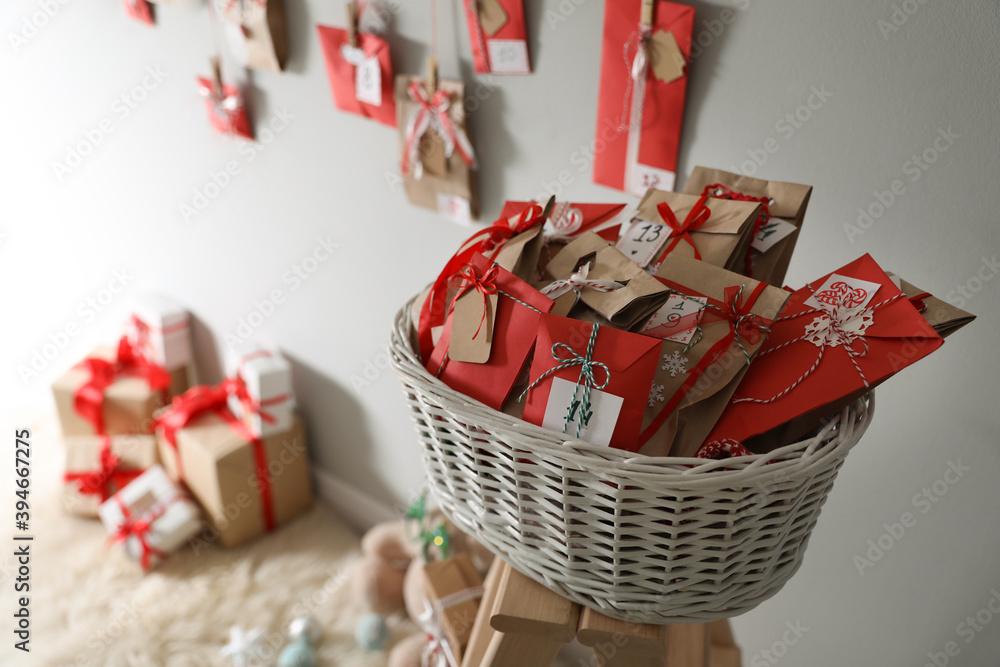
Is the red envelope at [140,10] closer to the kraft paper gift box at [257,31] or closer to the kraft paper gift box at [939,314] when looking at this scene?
the kraft paper gift box at [257,31]

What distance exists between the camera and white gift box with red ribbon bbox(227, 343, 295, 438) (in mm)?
1653

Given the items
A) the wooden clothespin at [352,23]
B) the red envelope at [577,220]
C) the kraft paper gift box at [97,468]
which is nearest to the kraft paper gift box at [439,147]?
the wooden clothespin at [352,23]

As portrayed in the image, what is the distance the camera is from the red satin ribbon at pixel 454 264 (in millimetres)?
763

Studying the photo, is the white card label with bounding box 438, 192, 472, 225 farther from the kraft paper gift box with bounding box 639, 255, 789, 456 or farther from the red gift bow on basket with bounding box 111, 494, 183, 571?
the red gift bow on basket with bounding box 111, 494, 183, 571

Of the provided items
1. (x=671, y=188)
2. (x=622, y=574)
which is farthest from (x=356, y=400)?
(x=622, y=574)

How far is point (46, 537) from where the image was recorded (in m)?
1.77

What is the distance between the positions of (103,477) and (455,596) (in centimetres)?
118

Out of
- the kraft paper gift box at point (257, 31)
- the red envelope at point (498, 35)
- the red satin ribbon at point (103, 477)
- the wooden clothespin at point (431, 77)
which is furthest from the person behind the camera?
the red satin ribbon at point (103, 477)

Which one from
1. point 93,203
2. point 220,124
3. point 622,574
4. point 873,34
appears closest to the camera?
point 622,574

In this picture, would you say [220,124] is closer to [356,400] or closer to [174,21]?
[174,21]

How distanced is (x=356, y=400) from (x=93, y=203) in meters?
1.21

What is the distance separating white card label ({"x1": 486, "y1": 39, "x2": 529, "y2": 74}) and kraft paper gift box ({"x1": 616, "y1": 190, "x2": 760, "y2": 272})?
1.42 feet

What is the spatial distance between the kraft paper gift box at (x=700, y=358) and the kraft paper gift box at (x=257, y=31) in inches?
44.0

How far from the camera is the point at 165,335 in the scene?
1987 mm
